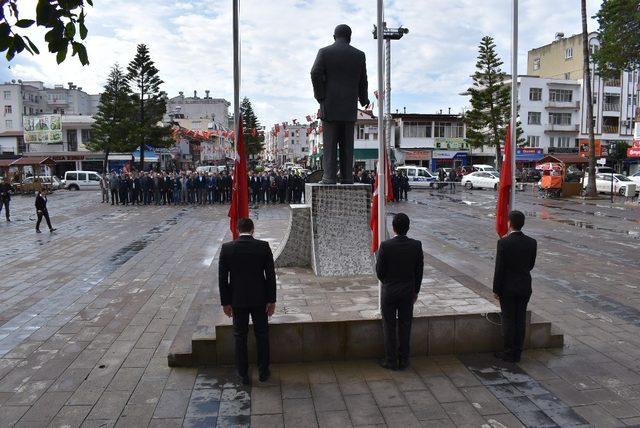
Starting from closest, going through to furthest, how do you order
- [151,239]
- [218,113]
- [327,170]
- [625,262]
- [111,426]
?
[111,426]
[327,170]
[625,262]
[151,239]
[218,113]

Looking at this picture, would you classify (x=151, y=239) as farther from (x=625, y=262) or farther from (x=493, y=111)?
(x=493, y=111)

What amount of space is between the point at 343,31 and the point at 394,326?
5063 mm

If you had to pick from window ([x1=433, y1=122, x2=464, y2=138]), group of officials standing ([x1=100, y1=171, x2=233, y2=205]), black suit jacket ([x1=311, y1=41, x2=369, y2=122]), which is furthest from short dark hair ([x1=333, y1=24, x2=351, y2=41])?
window ([x1=433, y1=122, x2=464, y2=138])

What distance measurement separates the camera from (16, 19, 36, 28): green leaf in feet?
11.5

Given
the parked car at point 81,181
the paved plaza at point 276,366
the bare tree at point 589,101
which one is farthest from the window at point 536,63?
the paved plaza at point 276,366

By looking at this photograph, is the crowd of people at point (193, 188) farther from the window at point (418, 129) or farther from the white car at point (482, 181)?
the window at point (418, 129)

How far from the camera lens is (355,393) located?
16.3 feet

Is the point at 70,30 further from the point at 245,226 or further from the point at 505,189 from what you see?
the point at 505,189

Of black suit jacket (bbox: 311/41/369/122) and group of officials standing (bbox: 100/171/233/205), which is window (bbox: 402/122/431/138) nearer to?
group of officials standing (bbox: 100/171/233/205)

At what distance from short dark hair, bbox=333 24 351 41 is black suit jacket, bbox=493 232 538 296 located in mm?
4530

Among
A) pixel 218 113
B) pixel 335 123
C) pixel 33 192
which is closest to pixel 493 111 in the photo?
pixel 33 192

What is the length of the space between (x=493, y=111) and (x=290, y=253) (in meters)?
41.8

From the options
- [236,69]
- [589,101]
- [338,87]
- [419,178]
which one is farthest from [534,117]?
[236,69]

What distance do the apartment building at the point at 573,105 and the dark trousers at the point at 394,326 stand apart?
53.9 metres
